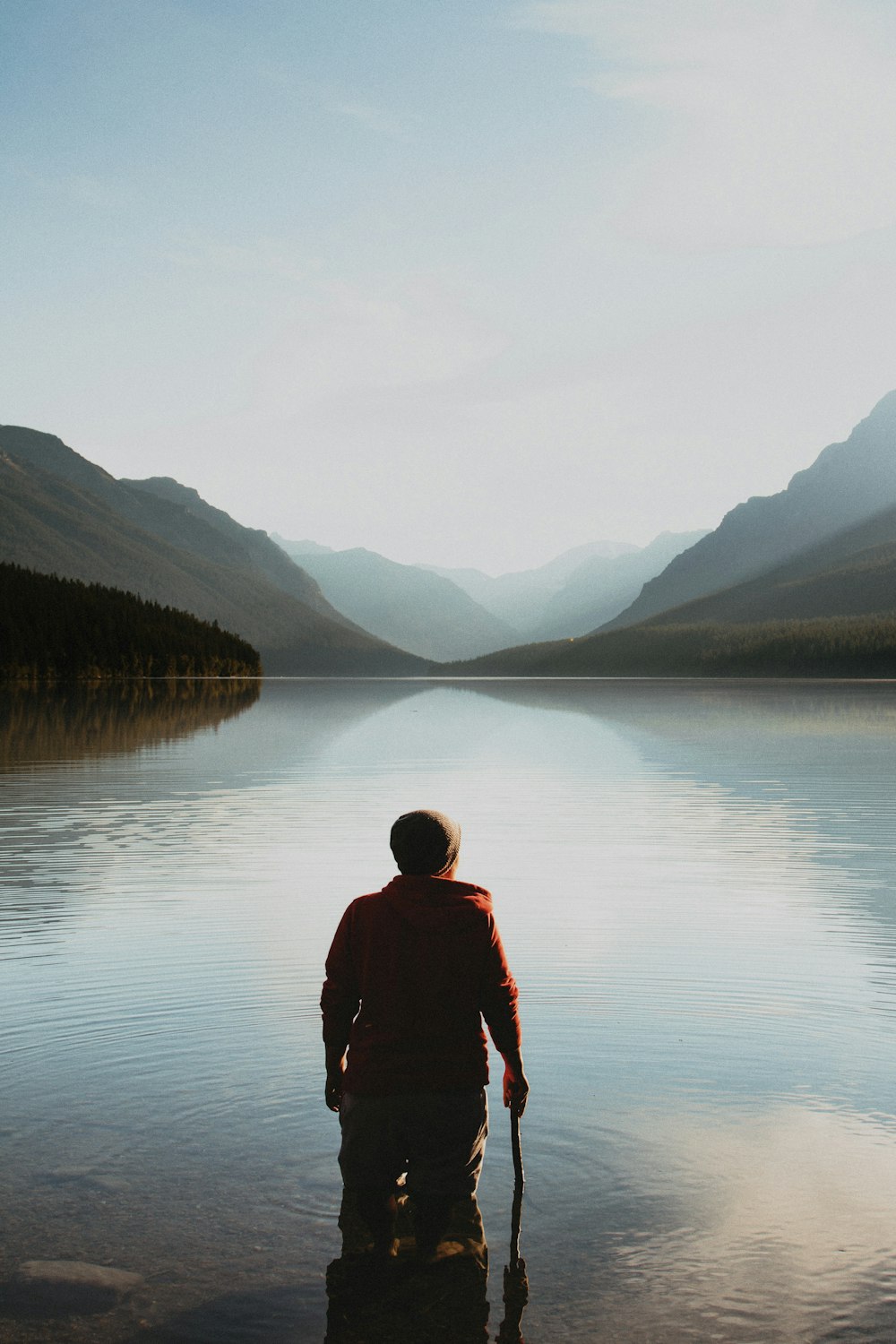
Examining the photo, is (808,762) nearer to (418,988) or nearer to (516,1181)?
(516,1181)

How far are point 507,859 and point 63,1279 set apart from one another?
14330 millimetres

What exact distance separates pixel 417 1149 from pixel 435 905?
3.71ft

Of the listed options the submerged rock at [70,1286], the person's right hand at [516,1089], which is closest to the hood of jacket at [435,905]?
the person's right hand at [516,1089]

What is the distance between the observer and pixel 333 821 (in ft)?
82.7

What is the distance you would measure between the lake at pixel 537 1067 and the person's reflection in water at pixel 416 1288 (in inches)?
3.1

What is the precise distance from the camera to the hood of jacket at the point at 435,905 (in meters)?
6.41

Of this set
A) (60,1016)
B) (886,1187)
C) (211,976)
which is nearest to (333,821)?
(211,976)

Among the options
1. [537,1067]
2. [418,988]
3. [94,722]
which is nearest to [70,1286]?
[418,988]

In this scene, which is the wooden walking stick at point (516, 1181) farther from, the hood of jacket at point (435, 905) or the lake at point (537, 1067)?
the hood of jacket at point (435, 905)

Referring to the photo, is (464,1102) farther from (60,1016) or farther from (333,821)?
(333,821)

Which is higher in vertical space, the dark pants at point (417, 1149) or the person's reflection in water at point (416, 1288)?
the dark pants at point (417, 1149)

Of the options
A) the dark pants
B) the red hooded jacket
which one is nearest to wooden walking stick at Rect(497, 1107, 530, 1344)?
the dark pants

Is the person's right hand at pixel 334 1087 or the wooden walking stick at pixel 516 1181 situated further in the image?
the wooden walking stick at pixel 516 1181

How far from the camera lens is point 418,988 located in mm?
6496
